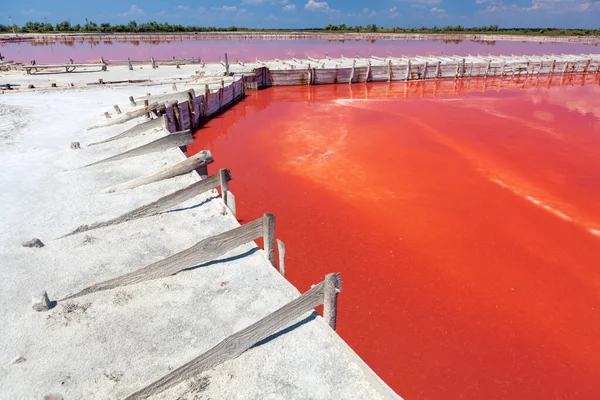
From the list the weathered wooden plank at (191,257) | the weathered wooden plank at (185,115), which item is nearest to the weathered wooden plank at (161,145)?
the weathered wooden plank at (191,257)

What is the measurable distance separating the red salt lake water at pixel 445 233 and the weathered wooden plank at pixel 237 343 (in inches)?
120

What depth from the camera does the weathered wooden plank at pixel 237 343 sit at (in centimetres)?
425

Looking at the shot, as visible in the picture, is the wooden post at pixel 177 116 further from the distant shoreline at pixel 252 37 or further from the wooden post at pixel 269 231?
the distant shoreline at pixel 252 37

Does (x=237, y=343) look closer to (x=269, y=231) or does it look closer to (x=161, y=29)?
(x=269, y=231)

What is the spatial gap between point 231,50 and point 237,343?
56893 millimetres

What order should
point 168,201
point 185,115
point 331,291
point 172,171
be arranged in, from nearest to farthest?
point 331,291, point 168,201, point 172,171, point 185,115

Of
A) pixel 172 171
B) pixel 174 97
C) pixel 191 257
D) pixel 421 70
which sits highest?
pixel 421 70

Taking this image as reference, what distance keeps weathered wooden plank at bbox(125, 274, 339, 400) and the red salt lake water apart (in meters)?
3.04

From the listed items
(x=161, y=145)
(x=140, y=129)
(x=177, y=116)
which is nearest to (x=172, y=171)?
(x=161, y=145)

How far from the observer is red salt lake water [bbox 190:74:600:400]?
23.9 feet

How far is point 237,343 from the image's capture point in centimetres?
469

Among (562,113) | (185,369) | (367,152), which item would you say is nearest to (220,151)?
(367,152)

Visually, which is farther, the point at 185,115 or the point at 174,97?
the point at 185,115

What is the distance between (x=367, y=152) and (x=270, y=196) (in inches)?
248
